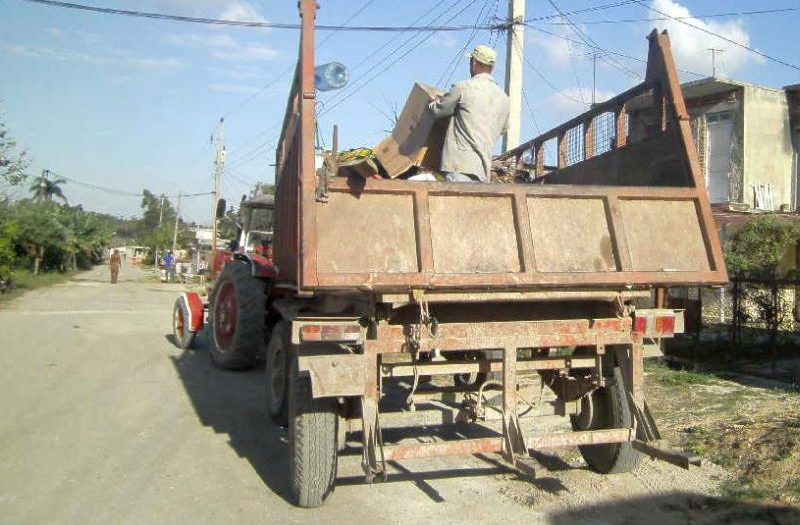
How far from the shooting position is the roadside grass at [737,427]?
5.15 m

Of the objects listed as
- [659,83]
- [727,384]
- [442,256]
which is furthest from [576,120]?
[727,384]

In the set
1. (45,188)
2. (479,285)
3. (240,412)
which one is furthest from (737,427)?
(45,188)

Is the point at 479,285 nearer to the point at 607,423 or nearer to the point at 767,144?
the point at 607,423

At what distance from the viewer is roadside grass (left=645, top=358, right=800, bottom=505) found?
16.9ft

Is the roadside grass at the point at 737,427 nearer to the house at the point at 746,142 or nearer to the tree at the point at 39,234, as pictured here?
the house at the point at 746,142

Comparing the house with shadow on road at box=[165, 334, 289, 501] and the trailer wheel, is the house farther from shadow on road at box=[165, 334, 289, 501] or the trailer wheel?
the trailer wheel

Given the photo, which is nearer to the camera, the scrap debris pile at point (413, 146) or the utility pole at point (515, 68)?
the scrap debris pile at point (413, 146)

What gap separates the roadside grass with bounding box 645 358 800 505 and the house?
552 inches

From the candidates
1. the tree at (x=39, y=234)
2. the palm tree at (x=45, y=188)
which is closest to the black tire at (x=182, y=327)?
the tree at (x=39, y=234)

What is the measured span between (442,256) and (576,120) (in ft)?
9.34

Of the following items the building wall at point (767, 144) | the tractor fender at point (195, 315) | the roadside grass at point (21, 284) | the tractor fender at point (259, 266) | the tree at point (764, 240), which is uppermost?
the building wall at point (767, 144)

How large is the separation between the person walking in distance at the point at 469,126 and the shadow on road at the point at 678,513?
2.40 metres

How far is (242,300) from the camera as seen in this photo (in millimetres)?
9016

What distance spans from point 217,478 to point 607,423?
9.46ft
